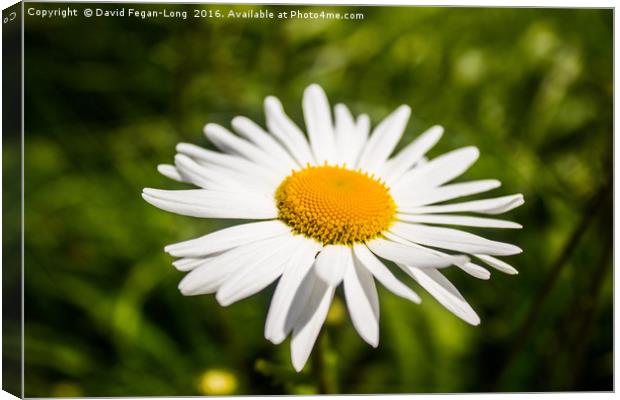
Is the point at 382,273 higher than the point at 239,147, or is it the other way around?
the point at 239,147

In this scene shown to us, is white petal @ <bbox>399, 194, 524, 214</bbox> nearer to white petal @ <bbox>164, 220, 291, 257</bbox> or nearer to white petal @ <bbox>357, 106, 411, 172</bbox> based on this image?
white petal @ <bbox>357, 106, 411, 172</bbox>

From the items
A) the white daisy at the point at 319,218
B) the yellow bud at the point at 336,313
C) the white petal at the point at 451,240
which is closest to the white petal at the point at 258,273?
the white daisy at the point at 319,218

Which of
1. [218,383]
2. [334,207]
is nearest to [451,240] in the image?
[334,207]

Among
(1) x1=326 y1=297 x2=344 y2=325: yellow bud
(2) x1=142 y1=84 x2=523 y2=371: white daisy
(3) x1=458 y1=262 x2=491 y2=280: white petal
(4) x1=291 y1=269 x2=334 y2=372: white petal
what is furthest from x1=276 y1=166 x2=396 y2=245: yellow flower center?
(1) x1=326 y1=297 x2=344 y2=325: yellow bud

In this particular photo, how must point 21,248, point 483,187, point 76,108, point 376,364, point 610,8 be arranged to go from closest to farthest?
point 483,187
point 21,248
point 610,8
point 376,364
point 76,108

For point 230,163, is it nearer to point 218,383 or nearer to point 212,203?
point 212,203

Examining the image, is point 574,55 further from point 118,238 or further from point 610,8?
point 118,238

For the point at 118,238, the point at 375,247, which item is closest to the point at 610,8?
the point at 375,247
